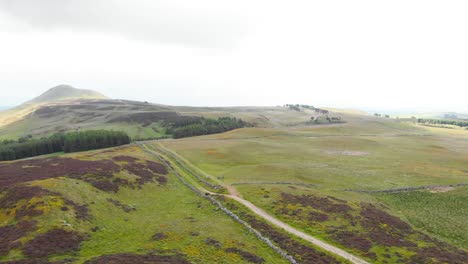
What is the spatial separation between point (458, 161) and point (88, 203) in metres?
121

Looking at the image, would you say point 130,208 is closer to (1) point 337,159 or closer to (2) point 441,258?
(2) point 441,258

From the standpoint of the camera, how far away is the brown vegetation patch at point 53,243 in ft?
106

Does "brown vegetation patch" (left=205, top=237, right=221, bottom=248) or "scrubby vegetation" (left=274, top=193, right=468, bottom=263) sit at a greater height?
"brown vegetation patch" (left=205, top=237, right=221, bottom=248)

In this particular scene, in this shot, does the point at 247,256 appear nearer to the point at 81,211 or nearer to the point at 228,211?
the point at 228,211

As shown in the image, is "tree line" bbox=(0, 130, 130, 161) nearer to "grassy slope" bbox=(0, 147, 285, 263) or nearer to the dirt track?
"grassy slope" bbox=(0, 147, 285, 263)

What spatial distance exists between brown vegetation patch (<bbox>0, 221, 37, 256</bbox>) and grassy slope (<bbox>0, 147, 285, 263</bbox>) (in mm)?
1156

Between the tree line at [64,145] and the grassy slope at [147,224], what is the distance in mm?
85494

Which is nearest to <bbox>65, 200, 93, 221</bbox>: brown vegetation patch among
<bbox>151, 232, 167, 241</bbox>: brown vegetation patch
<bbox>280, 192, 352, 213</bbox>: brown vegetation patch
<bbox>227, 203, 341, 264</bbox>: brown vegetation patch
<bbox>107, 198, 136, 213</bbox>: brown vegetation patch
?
<bbox>107, 198, 136, 213</bbox>: brown vegetation patch

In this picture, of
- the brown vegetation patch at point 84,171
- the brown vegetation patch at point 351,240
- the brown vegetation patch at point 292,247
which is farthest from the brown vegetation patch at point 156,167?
the brown vegetation patch at point 351,240

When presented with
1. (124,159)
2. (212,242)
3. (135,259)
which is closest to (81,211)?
(135,259)

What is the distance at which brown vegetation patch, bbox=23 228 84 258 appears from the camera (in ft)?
106

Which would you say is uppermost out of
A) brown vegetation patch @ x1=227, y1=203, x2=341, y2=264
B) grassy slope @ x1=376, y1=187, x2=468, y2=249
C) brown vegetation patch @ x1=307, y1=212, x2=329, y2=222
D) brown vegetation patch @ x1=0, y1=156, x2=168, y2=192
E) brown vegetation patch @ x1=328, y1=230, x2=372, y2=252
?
brown vegetation patch @ x1=0, y1=156, x2=168, y2=192

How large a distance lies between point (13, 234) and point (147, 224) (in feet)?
56.4

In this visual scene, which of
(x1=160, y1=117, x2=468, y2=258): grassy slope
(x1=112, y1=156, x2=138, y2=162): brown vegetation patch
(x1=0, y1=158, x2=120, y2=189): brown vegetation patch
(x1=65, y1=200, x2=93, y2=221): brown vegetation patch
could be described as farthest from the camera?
(x1=112, y1=156, x2=138, y2=162): brown vegetation patch
